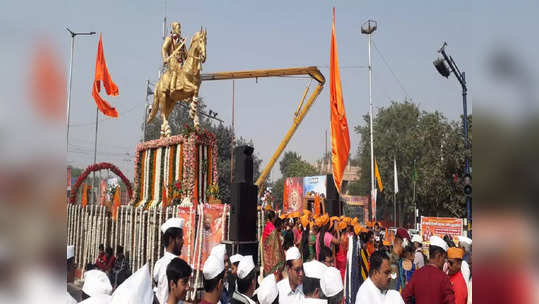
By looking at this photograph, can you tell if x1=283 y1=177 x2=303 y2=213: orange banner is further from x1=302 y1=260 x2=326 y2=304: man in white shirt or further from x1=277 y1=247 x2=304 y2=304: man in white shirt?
x1=302 y1=260 x2=326 y2=304: man in white shirt

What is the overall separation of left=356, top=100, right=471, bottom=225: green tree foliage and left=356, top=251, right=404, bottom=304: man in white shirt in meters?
22.1

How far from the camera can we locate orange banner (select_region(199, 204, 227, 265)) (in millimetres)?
Result: 9617

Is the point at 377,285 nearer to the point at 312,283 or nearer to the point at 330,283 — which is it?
the point at 330,283

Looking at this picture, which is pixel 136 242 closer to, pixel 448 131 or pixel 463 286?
pixel 463 286

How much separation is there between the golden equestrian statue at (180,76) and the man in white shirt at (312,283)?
31.4 ft

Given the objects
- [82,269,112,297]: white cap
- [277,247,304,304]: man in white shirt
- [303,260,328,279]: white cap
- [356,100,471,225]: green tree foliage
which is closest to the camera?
[82,269,112,297]: white cap

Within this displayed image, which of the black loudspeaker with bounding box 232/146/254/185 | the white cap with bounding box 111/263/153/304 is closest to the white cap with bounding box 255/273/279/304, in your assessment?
the white cap with bounding box 111/263/153/304

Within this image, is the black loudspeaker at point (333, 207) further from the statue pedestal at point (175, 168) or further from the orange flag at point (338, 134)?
the orange flag at point (338, 134)

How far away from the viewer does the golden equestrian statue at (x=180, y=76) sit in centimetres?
1326

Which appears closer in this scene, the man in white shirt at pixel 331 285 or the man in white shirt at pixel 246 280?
the man in white shirt at pixel 331 285

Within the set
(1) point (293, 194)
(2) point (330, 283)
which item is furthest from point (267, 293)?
(1) point (293, 194)

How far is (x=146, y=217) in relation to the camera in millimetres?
11375

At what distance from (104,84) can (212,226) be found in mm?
8882

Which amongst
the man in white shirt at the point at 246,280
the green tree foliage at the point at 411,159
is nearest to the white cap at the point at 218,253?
the man in white shirt at the point at 246,280
